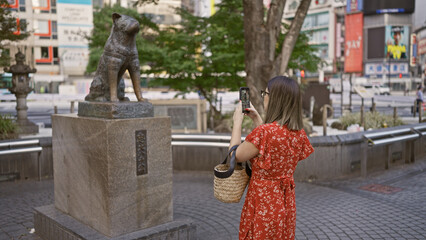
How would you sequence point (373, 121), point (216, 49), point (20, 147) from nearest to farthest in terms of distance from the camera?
point (20, 147) < point (373, 121) < point (216, 49)

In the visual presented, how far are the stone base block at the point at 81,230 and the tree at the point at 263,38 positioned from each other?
6362mm

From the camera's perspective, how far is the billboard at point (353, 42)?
8900 cm

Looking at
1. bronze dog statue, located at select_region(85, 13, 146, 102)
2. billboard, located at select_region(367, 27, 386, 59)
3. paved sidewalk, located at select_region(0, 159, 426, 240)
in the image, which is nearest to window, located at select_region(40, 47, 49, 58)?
paved sidewalk, located at select_region(0, 159, 426, 240)

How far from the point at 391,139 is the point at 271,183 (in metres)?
7.01

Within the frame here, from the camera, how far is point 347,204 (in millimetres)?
6785

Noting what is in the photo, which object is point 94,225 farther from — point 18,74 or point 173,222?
point 18,74

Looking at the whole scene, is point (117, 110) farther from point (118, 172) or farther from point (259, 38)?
point (259, 38)

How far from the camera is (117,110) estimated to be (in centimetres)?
451

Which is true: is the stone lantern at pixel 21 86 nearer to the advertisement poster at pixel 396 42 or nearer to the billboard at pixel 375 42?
the advertisement poster at pixel 396 42

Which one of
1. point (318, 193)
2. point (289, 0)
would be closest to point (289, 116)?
point (318, 193)

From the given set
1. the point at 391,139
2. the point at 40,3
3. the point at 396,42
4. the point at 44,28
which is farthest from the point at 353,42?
the point at 391,139

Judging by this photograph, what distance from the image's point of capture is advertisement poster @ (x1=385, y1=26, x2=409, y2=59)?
277 feet

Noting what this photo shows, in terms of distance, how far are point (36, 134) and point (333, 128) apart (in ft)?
38.3

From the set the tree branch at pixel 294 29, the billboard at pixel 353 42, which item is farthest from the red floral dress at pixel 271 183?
the billboard at pixel 353 42
